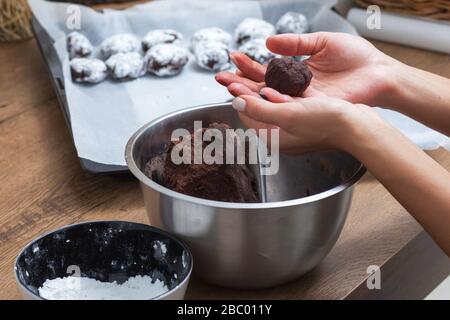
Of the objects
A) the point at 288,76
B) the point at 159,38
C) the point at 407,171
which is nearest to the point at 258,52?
the point at 159,38

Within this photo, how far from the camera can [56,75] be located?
49.1 inches

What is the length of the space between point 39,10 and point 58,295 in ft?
3.09

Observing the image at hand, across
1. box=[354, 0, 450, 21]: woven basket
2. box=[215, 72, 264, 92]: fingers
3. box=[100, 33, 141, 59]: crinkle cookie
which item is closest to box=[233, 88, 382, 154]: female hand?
box=[215, 72, 264, 92]: fingers

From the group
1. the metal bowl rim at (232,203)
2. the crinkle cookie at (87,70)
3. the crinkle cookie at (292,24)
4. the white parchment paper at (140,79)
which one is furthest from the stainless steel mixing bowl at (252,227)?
the crinkle cookie at (292,24)

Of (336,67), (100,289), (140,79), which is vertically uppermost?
(336,67)

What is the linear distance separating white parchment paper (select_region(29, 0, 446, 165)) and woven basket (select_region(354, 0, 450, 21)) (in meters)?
0.14

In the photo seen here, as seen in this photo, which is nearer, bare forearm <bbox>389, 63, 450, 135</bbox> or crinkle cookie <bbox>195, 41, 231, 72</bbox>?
bare forearm <bbox>389, 63, 450, 135</bbox>

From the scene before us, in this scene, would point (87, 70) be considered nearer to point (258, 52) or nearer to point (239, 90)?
point (258, 52)

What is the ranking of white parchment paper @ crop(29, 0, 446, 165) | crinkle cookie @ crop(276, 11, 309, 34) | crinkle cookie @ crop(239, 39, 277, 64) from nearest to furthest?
white parchment paper @ crop(29, 0, 446, 165)
crinkle cookie @ crop(239, 39, 277, 64)
crinkle cookie @ crop(276, 11, 309, 34)

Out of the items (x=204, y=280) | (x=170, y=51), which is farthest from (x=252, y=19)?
(x=204, y=280)

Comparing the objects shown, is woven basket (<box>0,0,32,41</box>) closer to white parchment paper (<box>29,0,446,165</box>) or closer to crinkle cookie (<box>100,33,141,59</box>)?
white parchment paper (<box>29,0,446,165</box>)

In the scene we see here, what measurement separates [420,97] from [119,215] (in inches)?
16.7

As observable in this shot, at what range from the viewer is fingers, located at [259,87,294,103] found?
689 millimetres

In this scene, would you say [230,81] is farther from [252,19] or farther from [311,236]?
[252,19]
